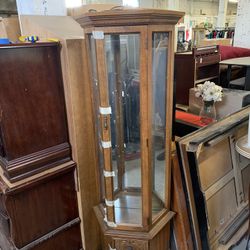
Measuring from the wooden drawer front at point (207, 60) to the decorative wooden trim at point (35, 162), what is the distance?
6.10 feet

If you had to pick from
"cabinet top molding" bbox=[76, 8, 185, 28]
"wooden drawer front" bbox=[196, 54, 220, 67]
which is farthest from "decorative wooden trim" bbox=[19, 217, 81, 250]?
"wooden drawer front" bbox=[196, 54, 220, 67]

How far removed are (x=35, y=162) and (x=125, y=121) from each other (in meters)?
0.49

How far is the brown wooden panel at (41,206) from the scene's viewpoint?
1.19 metres

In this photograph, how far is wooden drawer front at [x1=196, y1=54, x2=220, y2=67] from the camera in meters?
2.60

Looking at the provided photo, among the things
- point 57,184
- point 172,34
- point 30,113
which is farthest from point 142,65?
point 57,184

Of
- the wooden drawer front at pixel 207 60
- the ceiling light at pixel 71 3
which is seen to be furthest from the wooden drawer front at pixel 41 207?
the wooden drawer front at pixel 207 60

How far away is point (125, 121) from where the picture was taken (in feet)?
4.19

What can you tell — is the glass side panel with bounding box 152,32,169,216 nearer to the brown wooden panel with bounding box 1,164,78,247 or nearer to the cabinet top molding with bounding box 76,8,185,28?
the cabinet top molding with bounding box 76,8,185,28

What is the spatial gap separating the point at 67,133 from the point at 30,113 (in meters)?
0.23

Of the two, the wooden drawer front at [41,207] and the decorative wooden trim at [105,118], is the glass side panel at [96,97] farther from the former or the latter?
the wooden drawer front at [41,207]

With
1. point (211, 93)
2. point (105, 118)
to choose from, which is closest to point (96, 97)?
point (105, 118)

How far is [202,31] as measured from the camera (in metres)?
9.12

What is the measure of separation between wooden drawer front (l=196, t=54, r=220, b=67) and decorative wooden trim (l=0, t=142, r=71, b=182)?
1.86 meters

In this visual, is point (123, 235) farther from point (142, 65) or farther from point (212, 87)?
point (212, 87)
